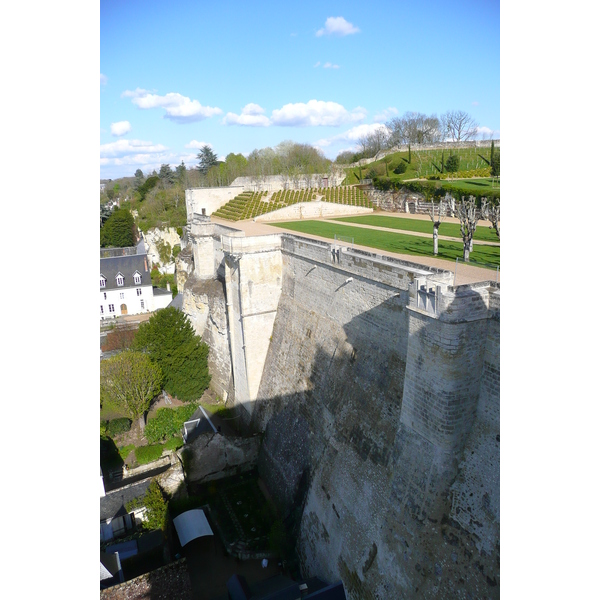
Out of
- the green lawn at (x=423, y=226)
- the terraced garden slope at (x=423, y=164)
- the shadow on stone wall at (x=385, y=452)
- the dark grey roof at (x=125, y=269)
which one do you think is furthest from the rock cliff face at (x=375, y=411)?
the dark grey roof at (x=125, y=269)

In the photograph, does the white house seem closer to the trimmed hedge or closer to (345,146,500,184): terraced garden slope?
the trimmed hedge

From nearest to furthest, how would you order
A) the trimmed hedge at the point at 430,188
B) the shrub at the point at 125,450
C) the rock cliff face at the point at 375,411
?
the rock cliff face at the point at 375,411 → the shrub at the point at 125,450 → the trimmed hedge at the point at 430,188

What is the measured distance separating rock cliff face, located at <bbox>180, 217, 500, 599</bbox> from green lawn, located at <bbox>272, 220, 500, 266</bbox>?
295 centimetres

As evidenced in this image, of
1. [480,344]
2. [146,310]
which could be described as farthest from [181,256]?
[480,344]

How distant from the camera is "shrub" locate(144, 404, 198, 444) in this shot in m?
20.7

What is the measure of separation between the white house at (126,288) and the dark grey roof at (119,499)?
25.9 m

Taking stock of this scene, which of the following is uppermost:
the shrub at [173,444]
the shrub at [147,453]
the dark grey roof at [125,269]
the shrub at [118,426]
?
the dark grey roof at [125,269]

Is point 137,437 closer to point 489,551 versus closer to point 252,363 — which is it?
point 252,363

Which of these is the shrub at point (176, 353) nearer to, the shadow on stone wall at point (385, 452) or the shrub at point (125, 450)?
the shrub at point (125, 450)

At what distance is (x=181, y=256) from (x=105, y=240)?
29675 mm

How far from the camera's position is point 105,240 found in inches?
2256

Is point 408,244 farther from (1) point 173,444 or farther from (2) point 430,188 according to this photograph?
(1) point 173,444

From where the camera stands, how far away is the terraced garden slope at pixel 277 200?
33000 millimetres

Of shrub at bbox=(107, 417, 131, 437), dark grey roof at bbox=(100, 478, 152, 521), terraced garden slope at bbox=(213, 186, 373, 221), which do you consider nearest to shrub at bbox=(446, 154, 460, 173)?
terraced garden slope at bbox=(213, 186, 373, 221)
